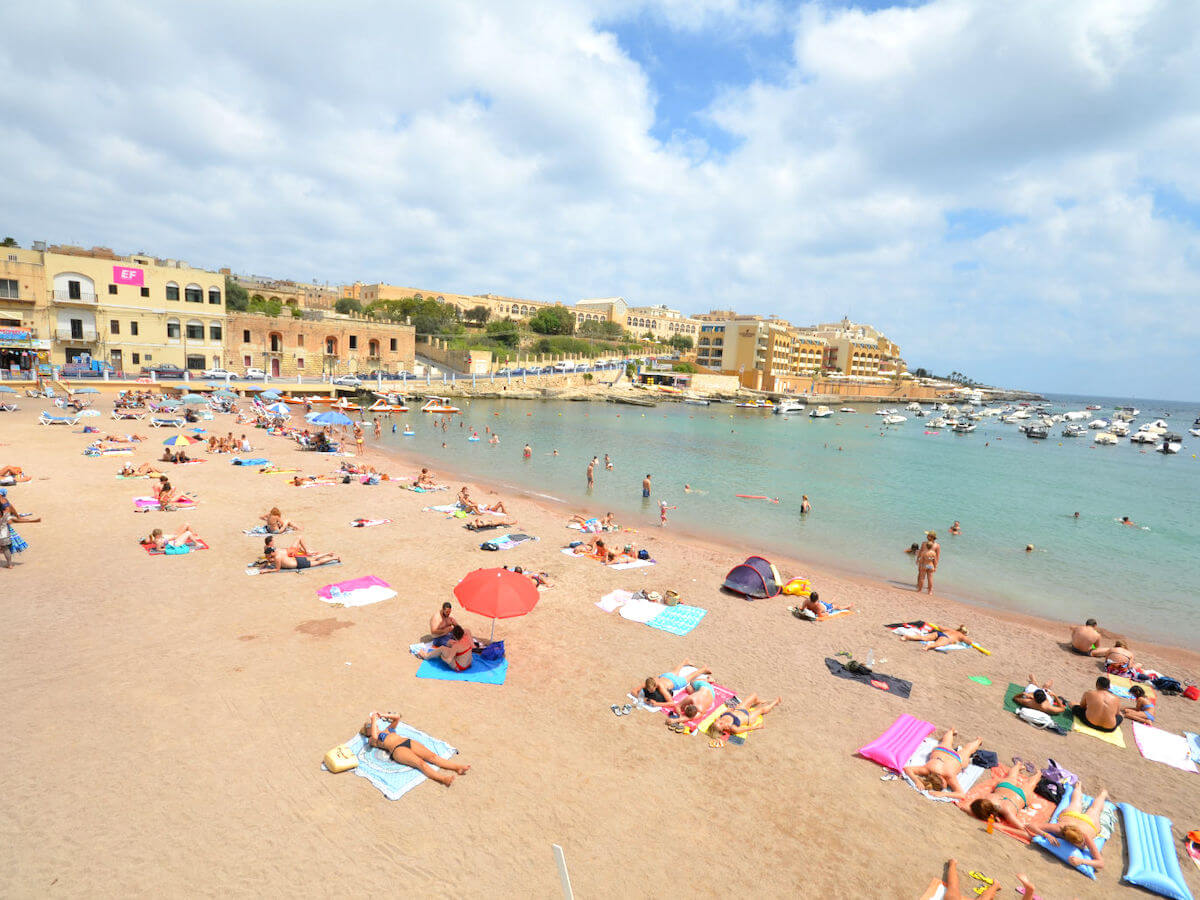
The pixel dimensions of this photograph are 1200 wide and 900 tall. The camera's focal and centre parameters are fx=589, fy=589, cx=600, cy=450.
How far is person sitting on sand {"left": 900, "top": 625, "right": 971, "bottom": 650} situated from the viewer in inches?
423

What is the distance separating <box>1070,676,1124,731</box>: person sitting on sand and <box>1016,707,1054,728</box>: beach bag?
21.6 inches

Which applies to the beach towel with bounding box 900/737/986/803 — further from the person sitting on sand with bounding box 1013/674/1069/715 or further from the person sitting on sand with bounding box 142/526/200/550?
the person sitting on sand with bounding box 142/526/200/550

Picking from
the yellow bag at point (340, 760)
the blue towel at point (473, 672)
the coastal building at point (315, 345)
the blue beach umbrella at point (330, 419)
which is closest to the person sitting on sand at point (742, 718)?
the blue towel at point (473, 672)

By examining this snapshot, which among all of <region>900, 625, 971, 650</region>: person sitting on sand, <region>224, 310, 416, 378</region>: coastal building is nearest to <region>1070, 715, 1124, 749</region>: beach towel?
<region>900, 625, 971, 650</region>: person sitting on sand

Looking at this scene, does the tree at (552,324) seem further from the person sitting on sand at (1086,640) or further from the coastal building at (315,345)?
the person sitting on sand at (1086,640)

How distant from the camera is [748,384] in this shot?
354 ft

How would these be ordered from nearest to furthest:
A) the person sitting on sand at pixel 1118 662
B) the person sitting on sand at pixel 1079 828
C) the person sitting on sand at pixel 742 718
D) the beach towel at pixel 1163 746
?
the person sitting on sand at pixel 1079 828 → the person sitting on sand at pixel 742 718 → the beach towel at pixel 1163 746 → the person sitting on sand at pixel 1118 662

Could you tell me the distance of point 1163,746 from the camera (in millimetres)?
8031

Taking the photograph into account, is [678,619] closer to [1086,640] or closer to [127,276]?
[1086,640]

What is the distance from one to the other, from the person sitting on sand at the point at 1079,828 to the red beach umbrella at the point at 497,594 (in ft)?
20.0

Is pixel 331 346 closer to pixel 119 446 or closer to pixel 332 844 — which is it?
pixel 119 446

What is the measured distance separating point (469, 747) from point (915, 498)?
28.2m

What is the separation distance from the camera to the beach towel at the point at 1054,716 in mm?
8242

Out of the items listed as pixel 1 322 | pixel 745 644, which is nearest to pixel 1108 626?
pixel 745 644
